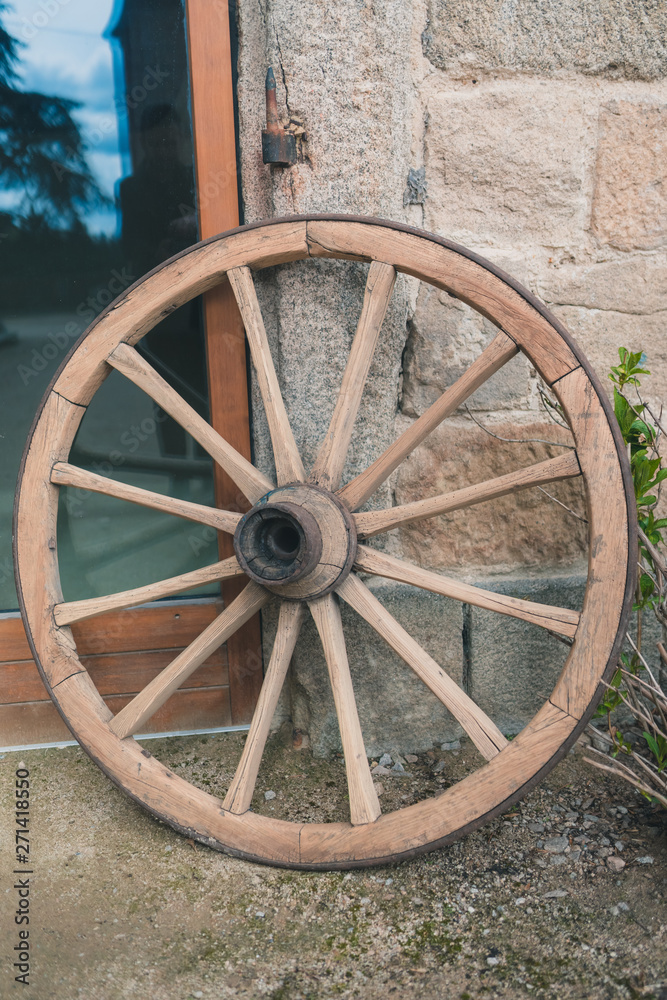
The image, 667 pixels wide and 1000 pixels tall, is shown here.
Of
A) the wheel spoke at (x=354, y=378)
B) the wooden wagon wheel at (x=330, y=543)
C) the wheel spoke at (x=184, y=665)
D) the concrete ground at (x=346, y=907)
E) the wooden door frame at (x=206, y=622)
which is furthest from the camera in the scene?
the wooden door frame at (x=206, y=622)

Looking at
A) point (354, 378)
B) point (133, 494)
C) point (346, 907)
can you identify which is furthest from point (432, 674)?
point (133, 494)

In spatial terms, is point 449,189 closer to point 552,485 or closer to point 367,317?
point 367,317

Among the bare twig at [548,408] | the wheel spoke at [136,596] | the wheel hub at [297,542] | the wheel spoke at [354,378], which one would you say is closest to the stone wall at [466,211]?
the bare twig at [548,408]

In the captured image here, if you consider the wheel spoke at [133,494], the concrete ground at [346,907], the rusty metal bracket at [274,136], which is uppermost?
the rusty metal bracket at [274,136]

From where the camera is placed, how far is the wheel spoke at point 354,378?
5.15 ft

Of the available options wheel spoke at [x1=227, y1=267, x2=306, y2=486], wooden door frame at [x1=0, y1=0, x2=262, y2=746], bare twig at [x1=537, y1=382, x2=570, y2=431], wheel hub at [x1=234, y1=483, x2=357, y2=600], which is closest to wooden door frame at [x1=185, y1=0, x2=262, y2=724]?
wooden door frame at [x1=0, y1=0, x2=262, y2=746]

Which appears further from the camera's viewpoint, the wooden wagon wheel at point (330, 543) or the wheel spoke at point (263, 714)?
the wheel spoke at point (263, 714)

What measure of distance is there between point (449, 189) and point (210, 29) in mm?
687

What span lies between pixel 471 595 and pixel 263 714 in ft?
1.80

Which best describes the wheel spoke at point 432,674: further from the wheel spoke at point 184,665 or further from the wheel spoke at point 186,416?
the wheel spoke at point 186,416

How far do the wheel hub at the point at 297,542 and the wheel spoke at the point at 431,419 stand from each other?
0.06m

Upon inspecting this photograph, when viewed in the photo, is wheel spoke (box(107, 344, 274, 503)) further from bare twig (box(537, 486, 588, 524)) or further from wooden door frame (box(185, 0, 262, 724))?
bare twig (box(537, 486, 588, 524))

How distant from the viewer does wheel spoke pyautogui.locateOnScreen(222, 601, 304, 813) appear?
161 cm

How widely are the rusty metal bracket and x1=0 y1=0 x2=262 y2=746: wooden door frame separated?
189 mm
